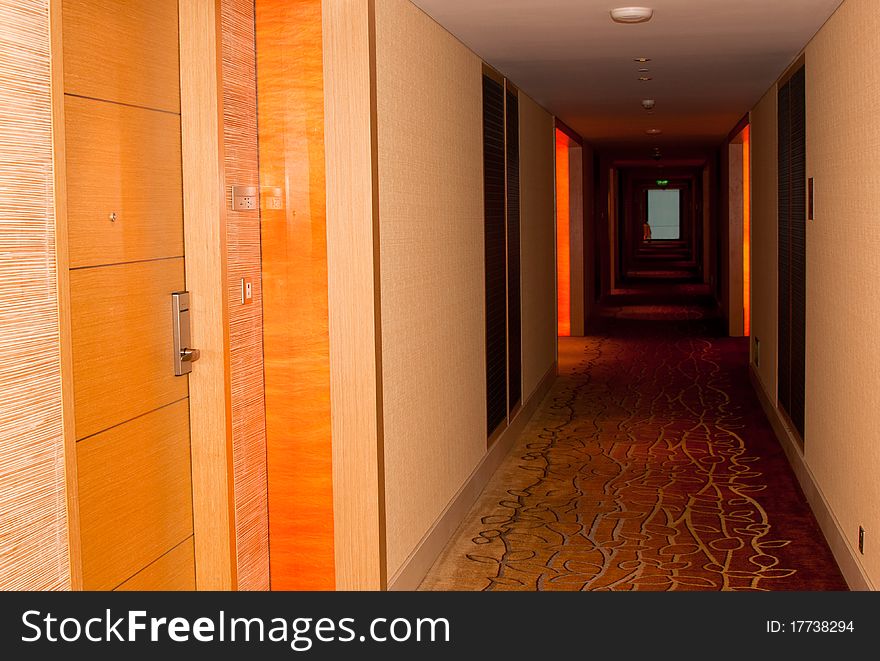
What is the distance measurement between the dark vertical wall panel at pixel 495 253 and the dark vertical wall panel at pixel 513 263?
0.22 m

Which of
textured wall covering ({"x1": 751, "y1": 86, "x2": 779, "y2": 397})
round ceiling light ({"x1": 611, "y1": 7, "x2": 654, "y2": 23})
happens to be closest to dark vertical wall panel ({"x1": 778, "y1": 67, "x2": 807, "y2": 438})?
textured wall covering ({"x1": 751, "y1": 86, "x2": 779, "y2": 397})

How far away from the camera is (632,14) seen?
447 cm

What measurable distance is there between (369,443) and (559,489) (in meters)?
2.39

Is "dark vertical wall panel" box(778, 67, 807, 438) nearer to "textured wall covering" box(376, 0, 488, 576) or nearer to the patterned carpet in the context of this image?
the patterned carpet

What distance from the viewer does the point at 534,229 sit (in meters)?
8.12

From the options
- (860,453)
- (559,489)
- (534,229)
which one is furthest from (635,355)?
(860,453)

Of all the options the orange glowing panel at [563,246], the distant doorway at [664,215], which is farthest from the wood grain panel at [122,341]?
the distant doorway at [664,215]

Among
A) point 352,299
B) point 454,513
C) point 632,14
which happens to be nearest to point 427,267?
point 352,299

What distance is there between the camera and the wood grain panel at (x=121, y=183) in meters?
2.64

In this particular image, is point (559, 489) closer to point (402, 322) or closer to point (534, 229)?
point (402, 322)

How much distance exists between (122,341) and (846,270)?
2.96 meters

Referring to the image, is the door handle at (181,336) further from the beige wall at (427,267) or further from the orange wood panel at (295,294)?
the beige wall at (427,267)

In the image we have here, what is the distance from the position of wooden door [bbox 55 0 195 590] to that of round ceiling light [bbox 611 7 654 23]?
2138 mm

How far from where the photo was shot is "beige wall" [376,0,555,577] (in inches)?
153
